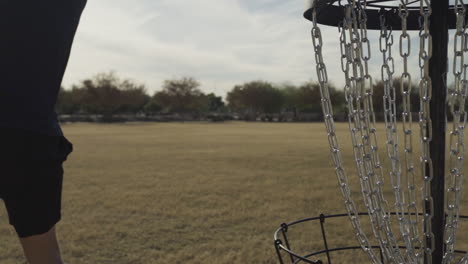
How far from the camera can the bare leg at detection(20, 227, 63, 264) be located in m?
1.27

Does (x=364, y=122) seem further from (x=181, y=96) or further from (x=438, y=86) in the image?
(x=181, y=96)

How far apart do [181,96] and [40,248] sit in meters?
68.2

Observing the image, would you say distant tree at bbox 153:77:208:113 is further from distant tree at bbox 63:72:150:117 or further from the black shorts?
the black shorts

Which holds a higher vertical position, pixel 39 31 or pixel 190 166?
pixel 39 31

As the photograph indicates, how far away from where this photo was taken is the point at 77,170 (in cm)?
873

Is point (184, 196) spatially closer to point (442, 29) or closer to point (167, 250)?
point (167, 250)

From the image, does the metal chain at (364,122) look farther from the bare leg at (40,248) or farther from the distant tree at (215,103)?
the distant tree at (215,103)

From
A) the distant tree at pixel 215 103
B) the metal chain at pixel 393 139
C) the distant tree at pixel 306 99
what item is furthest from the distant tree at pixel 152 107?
the metal chain at pixel 393 139

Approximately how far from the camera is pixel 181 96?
225 feet

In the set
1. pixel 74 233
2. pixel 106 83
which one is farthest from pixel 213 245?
pixel 106 83

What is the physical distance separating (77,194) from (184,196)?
65.7 inches

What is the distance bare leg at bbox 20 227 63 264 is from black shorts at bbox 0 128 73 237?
0.08ft

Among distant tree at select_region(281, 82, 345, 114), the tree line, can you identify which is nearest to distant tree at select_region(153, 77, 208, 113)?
the tree line

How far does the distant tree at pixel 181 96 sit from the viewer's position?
68438 millimetres
